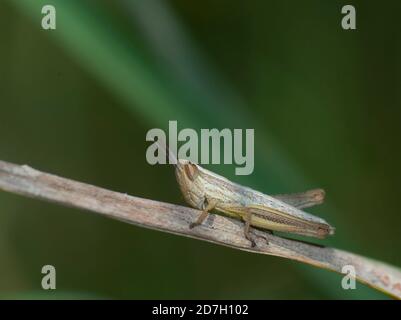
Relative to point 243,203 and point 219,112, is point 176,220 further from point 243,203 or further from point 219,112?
point 219,112

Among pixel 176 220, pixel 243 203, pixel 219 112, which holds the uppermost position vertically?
pixel 219 112

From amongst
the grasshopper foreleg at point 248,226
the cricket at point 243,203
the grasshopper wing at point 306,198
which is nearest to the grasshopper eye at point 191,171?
the cricket at point 243,203

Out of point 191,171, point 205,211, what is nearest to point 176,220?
point 205,211

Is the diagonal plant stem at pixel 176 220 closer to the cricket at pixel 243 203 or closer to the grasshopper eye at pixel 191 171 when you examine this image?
the cricket at pixel 243 203

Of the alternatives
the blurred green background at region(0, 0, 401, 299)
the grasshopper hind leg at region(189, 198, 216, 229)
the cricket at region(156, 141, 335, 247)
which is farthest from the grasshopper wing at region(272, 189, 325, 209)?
the grasshopper hind leg at region(189, 198, 216, 229)

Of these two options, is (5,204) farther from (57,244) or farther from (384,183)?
(384,183)

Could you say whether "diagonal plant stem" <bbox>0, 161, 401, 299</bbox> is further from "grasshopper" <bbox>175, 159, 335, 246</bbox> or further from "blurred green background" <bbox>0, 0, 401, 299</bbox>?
"blurred green background" <bbox>0, 0, 401, 299</bbox>
